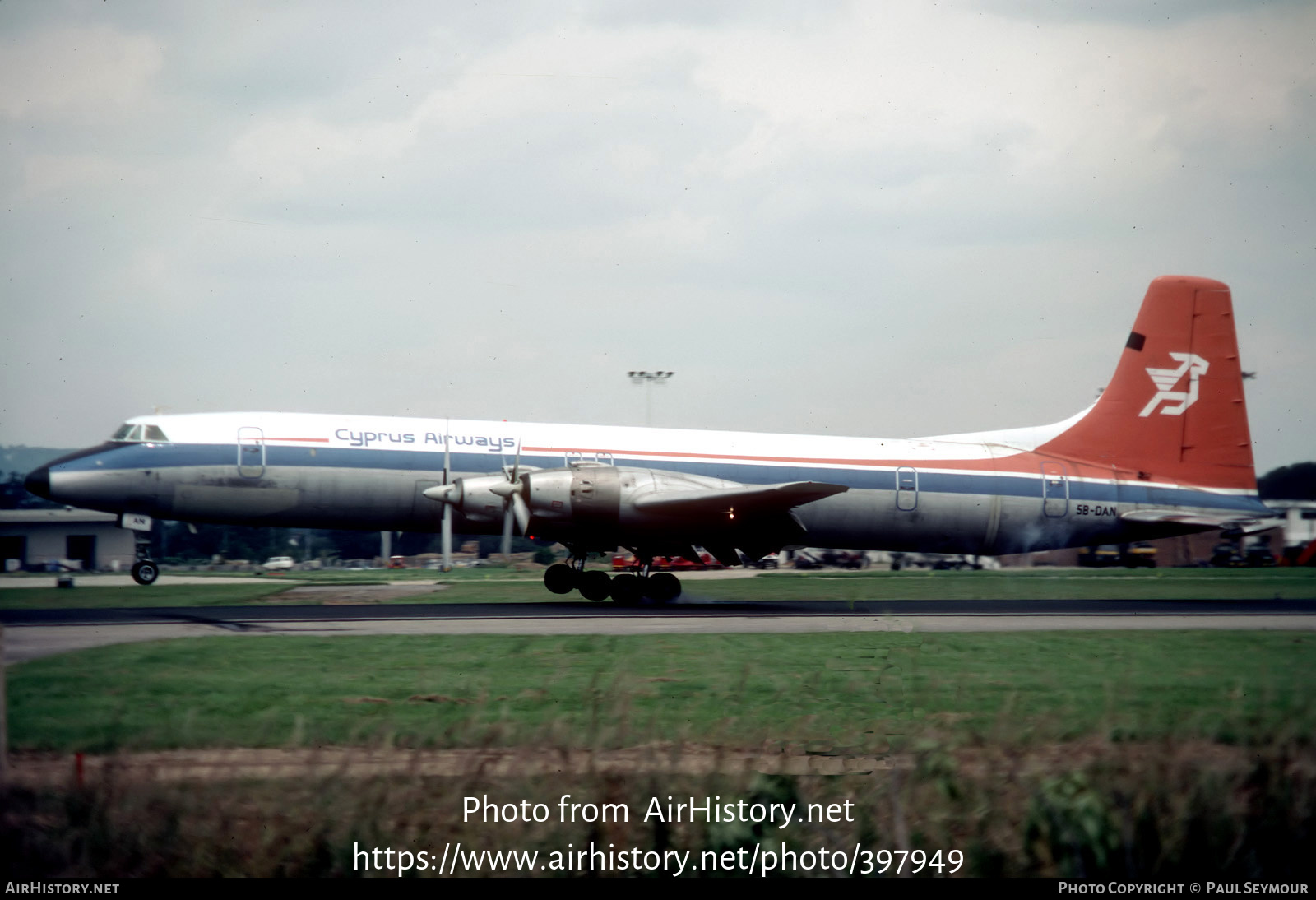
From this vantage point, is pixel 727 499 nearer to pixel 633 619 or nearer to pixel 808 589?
pixel 633 619

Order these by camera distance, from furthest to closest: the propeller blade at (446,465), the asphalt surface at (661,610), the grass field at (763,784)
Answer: the propeller blade at (446,465) < the asphalt surface at (661,610) < the grass field at (763,784)

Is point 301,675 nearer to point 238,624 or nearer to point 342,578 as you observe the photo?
point 238,624

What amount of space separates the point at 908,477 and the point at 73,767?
2266 centimetres

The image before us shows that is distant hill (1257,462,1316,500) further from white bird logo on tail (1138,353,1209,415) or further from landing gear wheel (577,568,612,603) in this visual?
landing gear wheel (577,568,612,603)

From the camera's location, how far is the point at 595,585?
24938 millimetres

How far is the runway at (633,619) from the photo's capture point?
1830 centimetres

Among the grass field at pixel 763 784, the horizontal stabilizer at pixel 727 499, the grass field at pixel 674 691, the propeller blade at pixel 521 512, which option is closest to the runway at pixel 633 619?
the grass field at pixel 674 691

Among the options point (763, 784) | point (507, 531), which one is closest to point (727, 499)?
point (507, 531)

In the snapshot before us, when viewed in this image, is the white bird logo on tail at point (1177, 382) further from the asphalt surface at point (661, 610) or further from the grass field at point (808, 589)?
the asphalt surface at point (661, 610)

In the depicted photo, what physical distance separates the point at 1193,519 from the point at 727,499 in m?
14.3

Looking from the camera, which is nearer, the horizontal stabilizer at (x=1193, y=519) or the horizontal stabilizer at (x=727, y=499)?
the horizontal stabilizer at (x=727, y=499)

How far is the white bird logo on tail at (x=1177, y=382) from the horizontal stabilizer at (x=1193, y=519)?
3240 millimetres

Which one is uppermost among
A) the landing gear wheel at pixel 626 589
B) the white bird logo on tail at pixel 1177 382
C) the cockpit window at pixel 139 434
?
the white bird logo on tail at pixel 1177 382

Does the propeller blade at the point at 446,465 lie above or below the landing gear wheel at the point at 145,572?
above
